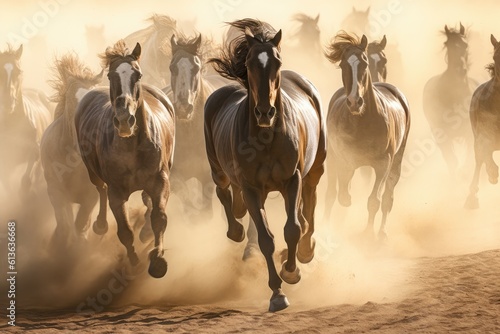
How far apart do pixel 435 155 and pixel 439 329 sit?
1215 centimetres

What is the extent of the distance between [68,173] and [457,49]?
28.7 feet

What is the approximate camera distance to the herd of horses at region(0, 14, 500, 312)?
7793 mm

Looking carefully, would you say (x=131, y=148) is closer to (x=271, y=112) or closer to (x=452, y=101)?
(x=271, y=112)

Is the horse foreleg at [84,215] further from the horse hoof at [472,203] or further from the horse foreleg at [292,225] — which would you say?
the horse hoof at [472,203]

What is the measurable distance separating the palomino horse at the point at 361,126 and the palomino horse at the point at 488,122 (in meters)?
1.91

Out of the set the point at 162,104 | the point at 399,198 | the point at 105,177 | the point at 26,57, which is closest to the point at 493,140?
the point at 399,198

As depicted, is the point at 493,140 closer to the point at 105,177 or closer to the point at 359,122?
the point at 359,122

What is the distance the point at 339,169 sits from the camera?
12.1 metres

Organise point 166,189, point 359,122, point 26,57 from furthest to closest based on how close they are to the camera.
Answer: point 26,57 → point 359,122 → point 166,189

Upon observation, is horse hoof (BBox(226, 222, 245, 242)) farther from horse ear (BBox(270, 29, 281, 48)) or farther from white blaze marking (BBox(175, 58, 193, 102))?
white blaze marking (BBox(175, 58, 193, 102))

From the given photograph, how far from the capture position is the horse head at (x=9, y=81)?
45.9ft

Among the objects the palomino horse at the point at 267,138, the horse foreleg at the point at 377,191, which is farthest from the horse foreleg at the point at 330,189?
the palomino horse at the point at 267,138

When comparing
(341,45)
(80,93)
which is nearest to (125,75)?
(80,93)

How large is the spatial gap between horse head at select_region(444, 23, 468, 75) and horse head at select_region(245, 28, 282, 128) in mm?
10126
